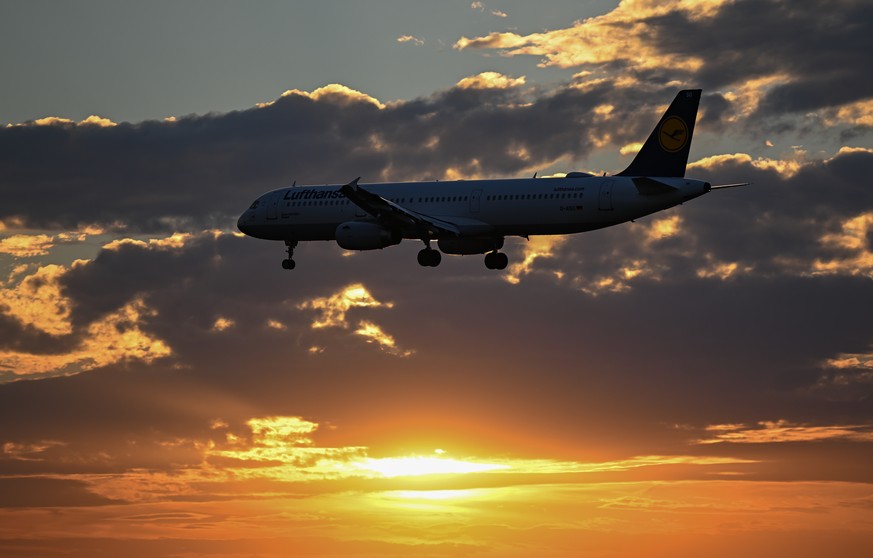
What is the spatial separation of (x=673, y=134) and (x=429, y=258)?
1526 cm

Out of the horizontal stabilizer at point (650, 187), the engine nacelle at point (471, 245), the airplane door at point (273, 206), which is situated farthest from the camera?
the airplane door at point (273, 206)

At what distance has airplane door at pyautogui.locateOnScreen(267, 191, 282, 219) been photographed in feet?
242

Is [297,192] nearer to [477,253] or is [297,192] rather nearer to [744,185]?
[477,253]

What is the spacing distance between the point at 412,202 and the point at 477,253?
4.47 metres

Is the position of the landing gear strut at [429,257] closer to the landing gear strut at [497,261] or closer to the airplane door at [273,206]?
the landing gear strut at [497,261]

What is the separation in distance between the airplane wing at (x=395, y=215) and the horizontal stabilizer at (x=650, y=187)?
1009cm

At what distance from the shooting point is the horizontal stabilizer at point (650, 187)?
198 feet

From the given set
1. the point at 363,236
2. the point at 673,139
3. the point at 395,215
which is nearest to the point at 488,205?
the point at 395,215

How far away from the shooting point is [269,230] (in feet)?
243

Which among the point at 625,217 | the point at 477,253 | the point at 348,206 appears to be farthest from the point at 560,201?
the point at 348,206

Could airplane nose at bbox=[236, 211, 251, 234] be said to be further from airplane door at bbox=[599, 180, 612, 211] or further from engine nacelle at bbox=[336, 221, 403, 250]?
airplane door at bbox=[599, 180, 612, 211]

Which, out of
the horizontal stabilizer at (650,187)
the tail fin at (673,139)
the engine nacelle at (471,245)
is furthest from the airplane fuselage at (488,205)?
the engine nacelle at (471,245)

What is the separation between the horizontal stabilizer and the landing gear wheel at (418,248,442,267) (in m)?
13.5

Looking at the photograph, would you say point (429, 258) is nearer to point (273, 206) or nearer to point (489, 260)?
point (489, 260)
